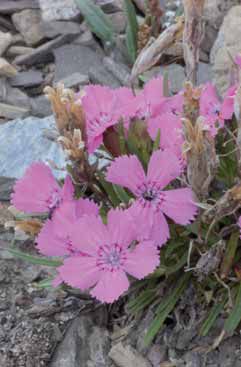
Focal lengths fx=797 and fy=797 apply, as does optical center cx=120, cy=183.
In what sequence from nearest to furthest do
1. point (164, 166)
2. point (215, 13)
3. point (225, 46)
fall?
point (164, 166) → point (225, 46) → point (215, 13)

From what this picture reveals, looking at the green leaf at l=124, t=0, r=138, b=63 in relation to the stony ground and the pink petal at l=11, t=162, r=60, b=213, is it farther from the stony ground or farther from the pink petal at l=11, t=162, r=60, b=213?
the pink petal at l=11, t=162, r=60, b=213

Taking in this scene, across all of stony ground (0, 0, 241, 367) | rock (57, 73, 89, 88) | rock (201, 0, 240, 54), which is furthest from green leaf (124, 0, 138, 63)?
rock (201, 0, 240, 54)

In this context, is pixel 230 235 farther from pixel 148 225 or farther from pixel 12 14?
pixel 12 14

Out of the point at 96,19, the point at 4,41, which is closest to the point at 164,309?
the point at 96,19

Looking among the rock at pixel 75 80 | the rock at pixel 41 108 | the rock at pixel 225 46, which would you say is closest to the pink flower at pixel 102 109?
the rock at pixel 225 46

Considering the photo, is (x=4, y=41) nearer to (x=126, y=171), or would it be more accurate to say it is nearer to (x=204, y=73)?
(x=204, y=73)

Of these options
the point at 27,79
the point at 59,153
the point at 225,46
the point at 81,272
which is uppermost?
the point at 81,272
